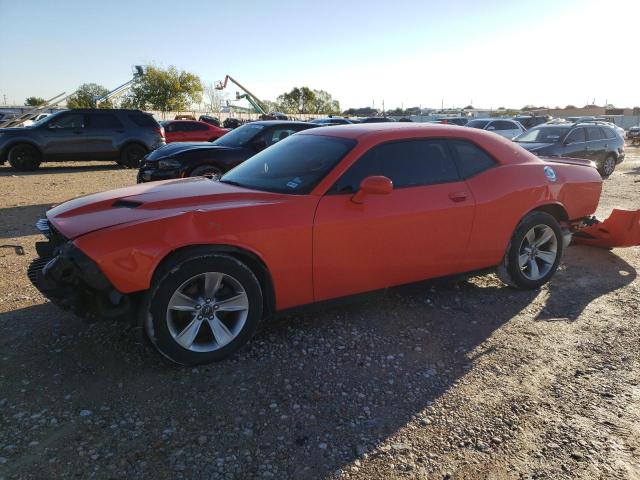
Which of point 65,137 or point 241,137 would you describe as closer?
point 241,137

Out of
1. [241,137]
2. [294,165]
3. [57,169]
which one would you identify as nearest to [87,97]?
[57,169]

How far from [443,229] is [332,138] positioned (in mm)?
1204

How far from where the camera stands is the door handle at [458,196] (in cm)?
390

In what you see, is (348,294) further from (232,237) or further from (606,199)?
(606,199)

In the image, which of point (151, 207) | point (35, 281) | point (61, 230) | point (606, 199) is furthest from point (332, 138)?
point (606, 199)

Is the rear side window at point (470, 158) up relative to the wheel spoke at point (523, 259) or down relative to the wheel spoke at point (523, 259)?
up

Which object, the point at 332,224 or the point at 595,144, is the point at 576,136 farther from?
the point at 332,224

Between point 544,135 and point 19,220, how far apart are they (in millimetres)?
12041

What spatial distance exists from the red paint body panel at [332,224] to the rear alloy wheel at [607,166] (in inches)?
407

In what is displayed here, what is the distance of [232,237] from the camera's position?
304 cm

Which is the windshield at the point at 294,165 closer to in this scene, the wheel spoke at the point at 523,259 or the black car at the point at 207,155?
the wheel spoke at the point at 523,259

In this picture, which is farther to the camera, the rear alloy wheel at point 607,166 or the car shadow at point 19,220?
the rear alloy wheel at point 607,166

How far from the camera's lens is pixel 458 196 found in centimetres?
392

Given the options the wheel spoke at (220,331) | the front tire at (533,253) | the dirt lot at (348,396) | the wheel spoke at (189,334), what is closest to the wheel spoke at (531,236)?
the front tire at (533,253)
